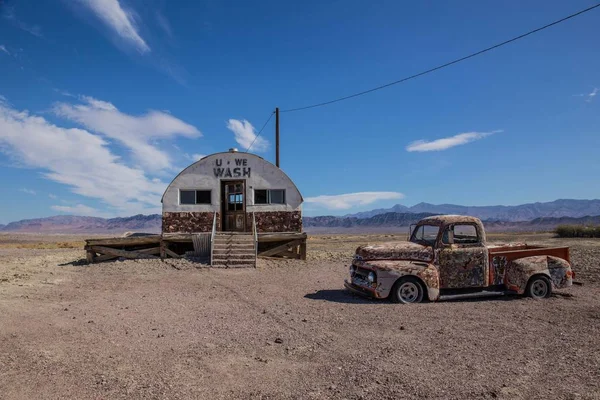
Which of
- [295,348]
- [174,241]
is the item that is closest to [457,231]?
[295,348]

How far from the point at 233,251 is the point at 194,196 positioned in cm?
428

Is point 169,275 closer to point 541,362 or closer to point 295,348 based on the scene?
point 295,348

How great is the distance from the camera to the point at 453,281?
9.56m

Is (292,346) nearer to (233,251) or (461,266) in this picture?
(461,266)

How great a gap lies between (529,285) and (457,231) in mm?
2071

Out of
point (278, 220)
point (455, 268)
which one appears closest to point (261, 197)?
Result: point (278, 220)

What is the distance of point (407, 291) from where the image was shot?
9.34 m

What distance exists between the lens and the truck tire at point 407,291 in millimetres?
9211

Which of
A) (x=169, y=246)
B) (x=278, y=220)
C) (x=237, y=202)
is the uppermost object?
(x=237, y=202)

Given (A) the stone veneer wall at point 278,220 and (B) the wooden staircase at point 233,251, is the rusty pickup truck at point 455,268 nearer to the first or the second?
(B) the wooden staircase at point 233,251

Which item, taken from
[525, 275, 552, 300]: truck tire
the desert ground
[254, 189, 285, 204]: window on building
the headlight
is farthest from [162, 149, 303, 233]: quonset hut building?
[525, 275, 552, 300]: truck tire

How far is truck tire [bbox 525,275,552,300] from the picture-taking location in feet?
31.9

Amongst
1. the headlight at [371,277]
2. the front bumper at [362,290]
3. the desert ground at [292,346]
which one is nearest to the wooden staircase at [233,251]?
the desert ground at [292,346]

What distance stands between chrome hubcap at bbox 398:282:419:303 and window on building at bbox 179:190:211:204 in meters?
13.3
